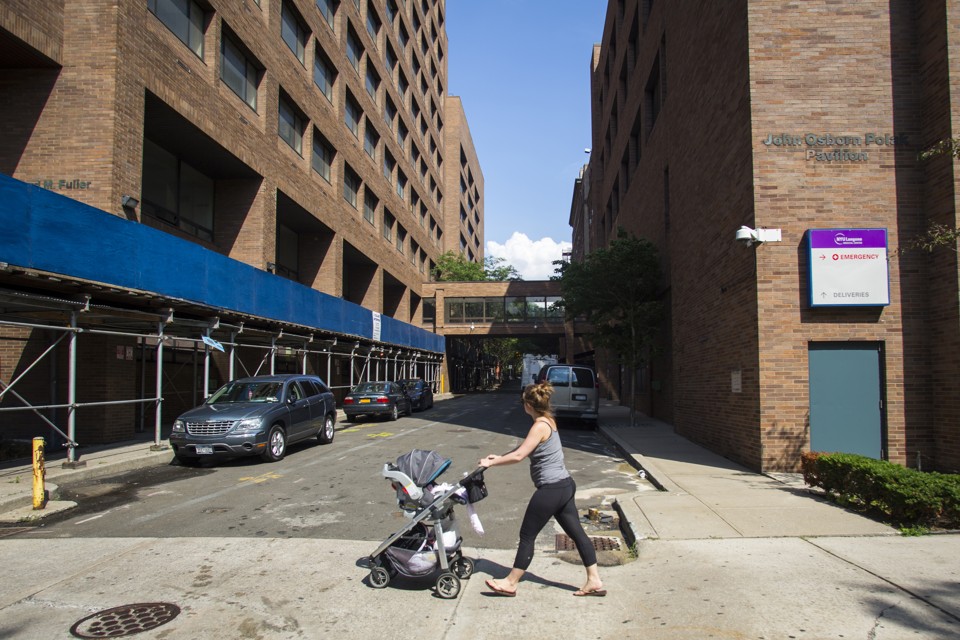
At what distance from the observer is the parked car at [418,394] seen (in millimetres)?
26156

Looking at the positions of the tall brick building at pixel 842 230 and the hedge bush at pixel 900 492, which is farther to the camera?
the tall brick building at pixel 842 230

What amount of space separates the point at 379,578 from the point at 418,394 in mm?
21891

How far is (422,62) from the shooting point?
50.4 m

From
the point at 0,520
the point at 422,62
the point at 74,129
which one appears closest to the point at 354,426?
the point at 74,129

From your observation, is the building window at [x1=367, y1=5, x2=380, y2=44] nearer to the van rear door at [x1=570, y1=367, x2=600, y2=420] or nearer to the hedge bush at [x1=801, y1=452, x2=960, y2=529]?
the van rear door at [x1=570, y1=367, x2=600, y2=420]

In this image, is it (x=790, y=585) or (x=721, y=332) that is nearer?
(x=790, y=585)

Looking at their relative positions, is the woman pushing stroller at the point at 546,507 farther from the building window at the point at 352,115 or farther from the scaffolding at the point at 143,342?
the building window at the point at 352,115

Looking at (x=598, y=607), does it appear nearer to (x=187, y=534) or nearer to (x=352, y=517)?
(x=352, y=517)

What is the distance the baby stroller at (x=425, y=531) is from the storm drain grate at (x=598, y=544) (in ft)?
5.24

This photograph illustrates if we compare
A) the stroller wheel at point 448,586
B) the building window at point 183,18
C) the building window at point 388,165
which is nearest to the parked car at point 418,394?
the building window at point 183,18

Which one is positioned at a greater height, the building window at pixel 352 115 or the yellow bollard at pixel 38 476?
the building window at pixel 352 115

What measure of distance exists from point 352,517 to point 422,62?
4913cm

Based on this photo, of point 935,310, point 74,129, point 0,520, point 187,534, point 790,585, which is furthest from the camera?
point 74,129

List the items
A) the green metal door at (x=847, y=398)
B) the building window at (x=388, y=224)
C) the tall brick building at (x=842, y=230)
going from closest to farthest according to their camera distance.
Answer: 1. the tall brick building at (x=842, y=230)
2. the green metal door at (x=847, y=398)
3. the building window at (x=388, y=224)
